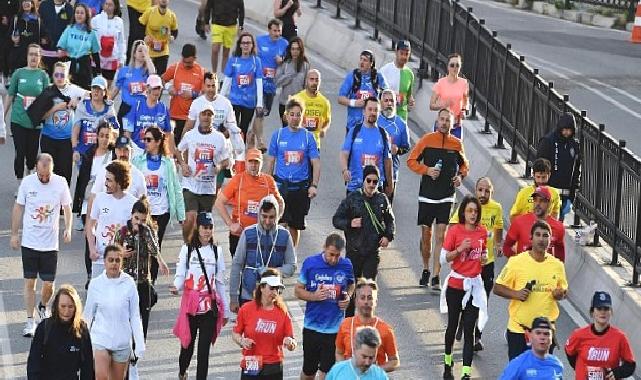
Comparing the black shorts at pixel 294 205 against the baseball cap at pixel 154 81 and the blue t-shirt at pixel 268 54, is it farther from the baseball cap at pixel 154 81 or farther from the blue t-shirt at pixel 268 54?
the blue t-shirt at pixel 268 54

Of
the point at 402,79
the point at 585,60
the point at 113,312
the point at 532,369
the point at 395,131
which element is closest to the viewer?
the point at 532,369

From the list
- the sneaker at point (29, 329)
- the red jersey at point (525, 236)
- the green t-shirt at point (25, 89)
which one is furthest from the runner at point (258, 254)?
the green t-shirt at point (25, 89)

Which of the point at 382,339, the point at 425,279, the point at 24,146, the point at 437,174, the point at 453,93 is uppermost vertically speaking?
the point at 382,339

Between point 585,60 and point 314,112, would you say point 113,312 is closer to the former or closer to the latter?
point 314,112

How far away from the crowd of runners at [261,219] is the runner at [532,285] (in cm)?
1

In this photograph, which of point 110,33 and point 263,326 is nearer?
point 263,326

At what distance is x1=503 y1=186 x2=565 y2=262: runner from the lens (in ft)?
59.6

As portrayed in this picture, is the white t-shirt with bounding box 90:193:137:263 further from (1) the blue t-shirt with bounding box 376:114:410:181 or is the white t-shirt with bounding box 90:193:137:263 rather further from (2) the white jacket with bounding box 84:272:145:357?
(1) the blue t-shirt with bounding box 376:114:410:181

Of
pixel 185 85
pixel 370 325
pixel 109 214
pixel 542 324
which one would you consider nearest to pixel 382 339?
pixel 370 325

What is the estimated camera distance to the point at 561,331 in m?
19.4

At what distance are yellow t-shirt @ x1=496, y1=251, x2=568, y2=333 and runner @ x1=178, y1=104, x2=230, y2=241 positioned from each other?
16.5 feet

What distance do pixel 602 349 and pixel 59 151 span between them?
879cm

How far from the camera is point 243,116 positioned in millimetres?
24734

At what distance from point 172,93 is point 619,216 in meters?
6.46
